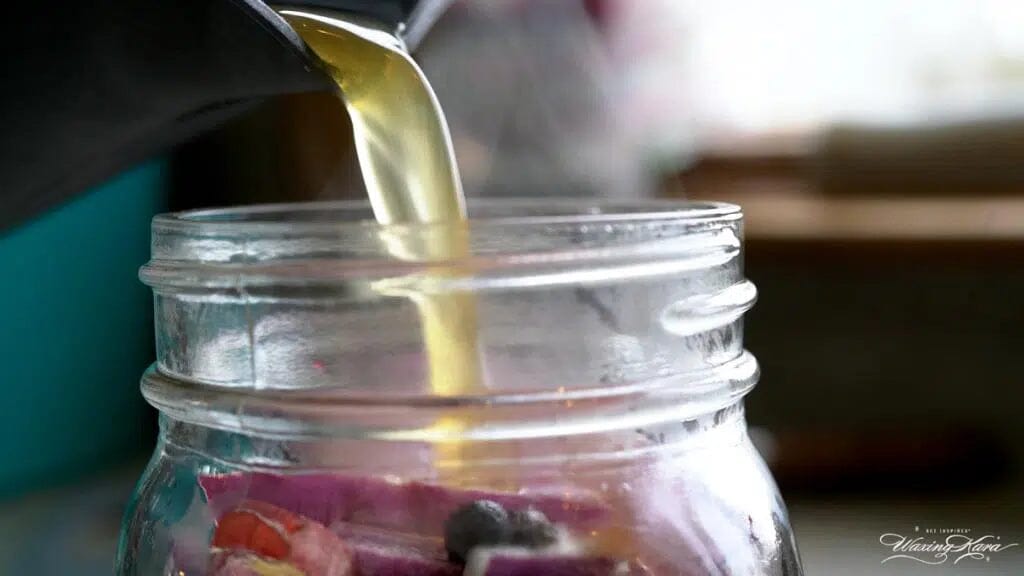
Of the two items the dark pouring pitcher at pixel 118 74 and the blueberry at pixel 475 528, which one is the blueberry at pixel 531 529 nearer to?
the blueberry at pixel 475 528

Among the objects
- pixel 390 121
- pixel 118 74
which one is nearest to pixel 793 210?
pixel 390 121

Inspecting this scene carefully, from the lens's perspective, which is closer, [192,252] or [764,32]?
[192,252]

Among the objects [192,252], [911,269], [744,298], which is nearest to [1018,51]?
[911,269]

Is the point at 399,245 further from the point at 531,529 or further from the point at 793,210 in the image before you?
the point at 793,210

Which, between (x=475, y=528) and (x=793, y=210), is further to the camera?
(x=793, y=210)

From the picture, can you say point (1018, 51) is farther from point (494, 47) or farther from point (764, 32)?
point (494, 47)
